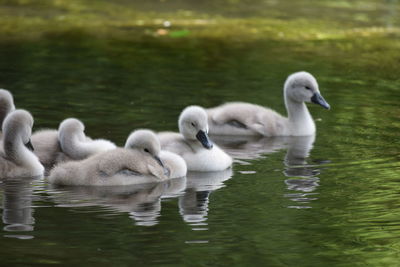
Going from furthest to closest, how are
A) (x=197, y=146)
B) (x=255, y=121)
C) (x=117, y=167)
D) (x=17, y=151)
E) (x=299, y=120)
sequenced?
(x=299, y=120), (x=255, y=121), (x=197, y=146), (x=17, y=151), (x=117, y=167)

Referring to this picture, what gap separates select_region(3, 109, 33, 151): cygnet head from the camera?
31.4 ft

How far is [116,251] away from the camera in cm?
730

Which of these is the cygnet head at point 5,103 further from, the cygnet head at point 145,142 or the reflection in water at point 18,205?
the cygnet head at point 145,142

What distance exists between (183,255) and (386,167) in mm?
3555

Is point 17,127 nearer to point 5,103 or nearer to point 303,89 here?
point 5,103

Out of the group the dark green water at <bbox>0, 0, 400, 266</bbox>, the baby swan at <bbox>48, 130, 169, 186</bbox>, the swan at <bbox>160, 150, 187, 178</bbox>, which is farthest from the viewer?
the swan at <bbox>160, 150, 187, 178</bbox>

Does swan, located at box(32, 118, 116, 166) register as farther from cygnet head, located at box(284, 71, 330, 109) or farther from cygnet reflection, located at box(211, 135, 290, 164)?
cygnet head, located at box(284, 71, 330, 109)

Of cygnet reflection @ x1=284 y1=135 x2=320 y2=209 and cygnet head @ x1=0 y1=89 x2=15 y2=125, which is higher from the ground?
cygnet head @ x1=0 y1=89 x2=15 y2=125

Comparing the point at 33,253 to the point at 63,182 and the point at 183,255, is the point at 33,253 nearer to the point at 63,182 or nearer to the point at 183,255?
the point at 183,255

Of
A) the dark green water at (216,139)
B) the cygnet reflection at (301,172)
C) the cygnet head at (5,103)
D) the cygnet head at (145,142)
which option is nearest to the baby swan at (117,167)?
the cygnet head at (145,142)

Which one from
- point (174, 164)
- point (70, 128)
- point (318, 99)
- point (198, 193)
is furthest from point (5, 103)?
point (318, 99)

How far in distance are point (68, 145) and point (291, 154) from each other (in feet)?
8.76

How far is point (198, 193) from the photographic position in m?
9.26

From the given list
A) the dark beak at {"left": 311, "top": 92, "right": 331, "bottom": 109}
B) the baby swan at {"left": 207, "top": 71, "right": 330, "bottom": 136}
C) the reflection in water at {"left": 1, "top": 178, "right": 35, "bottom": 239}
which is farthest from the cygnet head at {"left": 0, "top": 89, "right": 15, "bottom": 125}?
the dark beak at {"left": 311, "top": 92, "right": 331, "bottom": 109}
